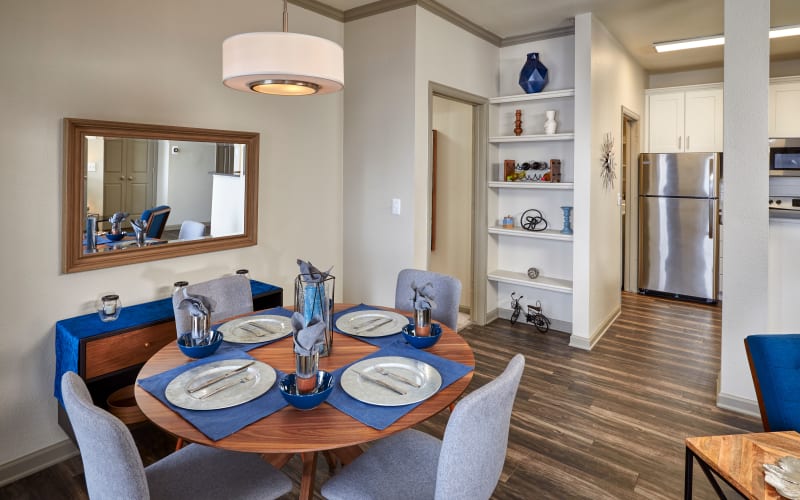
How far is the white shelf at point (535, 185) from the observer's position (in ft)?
13.0

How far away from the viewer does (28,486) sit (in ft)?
7.09

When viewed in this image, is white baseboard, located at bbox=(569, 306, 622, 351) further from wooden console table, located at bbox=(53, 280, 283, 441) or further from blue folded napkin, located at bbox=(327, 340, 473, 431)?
wooden console table, located at bbox=(53, 280, 283, 441)

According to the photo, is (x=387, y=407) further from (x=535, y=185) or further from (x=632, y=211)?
(x=632, y=211)

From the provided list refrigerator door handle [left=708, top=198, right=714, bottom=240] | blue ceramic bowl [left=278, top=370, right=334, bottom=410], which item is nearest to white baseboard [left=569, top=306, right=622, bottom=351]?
refrigerator door handle [left=708, top=198, right=714, bottom=240]

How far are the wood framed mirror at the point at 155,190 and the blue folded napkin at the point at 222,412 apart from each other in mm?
1201

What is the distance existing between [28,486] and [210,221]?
160cm

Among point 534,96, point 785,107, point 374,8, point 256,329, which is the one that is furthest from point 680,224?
point 256,329

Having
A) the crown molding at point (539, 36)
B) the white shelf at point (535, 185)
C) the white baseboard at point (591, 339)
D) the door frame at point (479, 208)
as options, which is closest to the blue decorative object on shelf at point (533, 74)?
the crown molding at point (539, 36)

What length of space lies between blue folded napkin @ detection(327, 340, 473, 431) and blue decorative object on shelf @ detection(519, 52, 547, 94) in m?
3.12

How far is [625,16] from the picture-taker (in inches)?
151

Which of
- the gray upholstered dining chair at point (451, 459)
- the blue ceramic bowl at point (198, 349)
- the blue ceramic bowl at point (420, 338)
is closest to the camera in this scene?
the gray upholstered dining chair at point (451, 459)

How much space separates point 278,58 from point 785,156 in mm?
5411

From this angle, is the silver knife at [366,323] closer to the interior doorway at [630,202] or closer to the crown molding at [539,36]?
the crown molding at [539,36]

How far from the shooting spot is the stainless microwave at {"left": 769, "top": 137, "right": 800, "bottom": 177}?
4.75 meters
